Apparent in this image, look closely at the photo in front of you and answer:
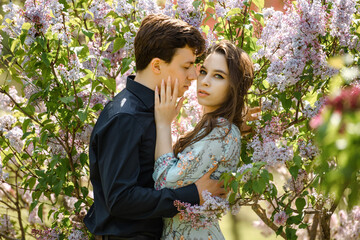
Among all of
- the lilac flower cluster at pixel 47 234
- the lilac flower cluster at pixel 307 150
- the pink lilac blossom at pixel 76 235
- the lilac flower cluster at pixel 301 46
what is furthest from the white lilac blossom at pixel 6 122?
the lilac flower cluster at pixel 307 150

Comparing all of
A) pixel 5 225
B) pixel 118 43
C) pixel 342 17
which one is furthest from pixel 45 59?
pixel 5 225

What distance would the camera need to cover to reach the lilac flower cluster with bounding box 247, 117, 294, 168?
236 cm

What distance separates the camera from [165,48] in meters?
2.38

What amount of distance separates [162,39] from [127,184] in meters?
0.75

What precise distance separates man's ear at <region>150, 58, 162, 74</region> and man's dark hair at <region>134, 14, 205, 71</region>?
0.06ft

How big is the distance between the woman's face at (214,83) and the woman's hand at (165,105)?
0.19 metres

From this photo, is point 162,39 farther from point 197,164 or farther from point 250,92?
point 250,92

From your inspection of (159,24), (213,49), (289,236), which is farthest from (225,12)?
(289,236)

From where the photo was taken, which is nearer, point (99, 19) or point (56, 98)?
point (56, 98)

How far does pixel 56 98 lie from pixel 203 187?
1135 millimetres

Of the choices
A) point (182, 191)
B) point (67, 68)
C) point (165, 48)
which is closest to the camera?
point (182, 191)

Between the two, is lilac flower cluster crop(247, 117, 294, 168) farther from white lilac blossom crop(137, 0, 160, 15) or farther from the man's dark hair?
white lilac blossom crop(137, 0, 160, 15)

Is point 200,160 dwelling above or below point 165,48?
below

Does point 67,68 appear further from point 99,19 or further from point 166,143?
point 166,143
